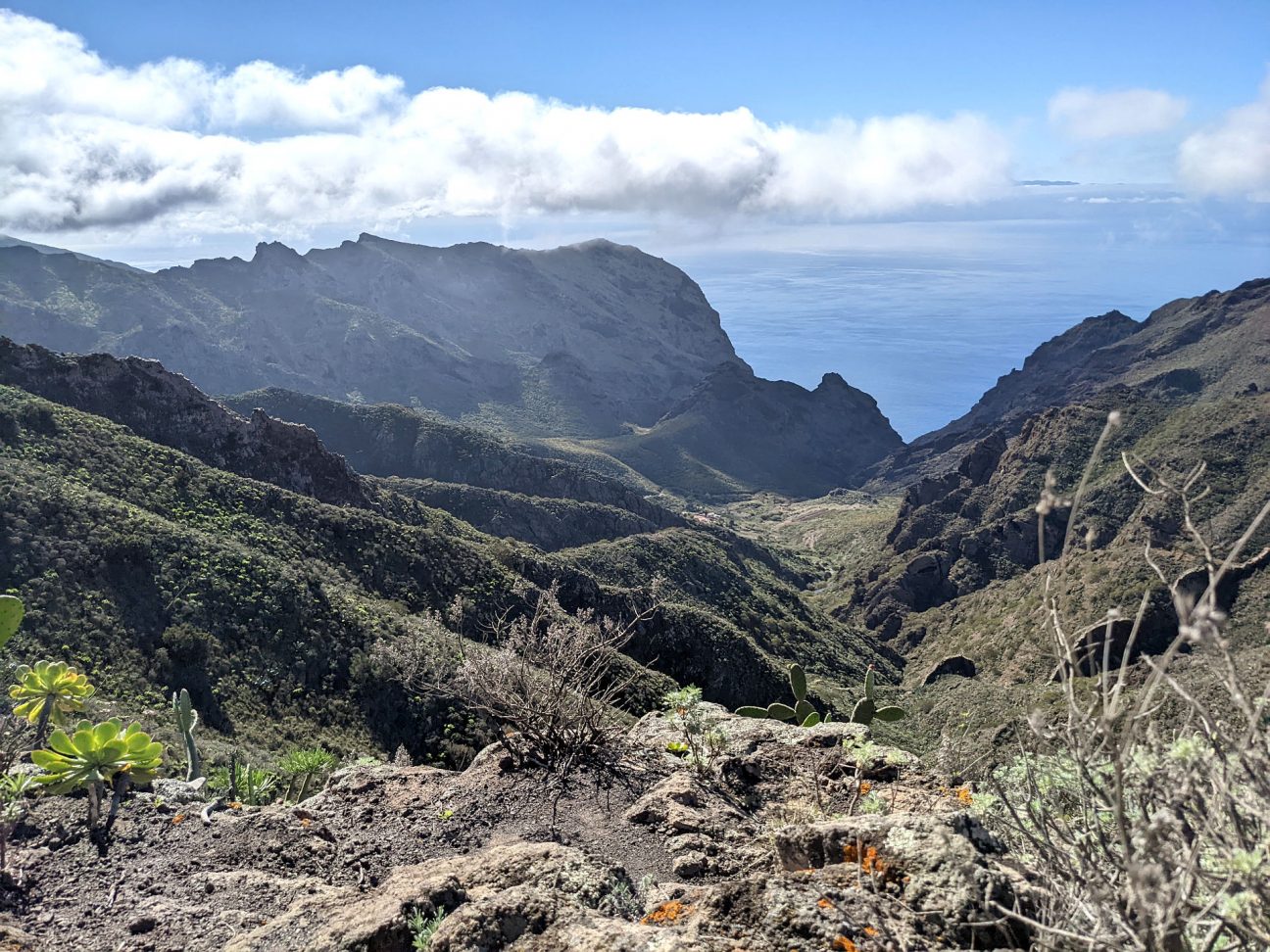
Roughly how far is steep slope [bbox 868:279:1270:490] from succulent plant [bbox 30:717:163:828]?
120112 millimetres

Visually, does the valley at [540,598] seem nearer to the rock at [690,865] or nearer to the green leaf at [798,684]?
the rock at [690,865]

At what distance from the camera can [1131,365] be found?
150 m

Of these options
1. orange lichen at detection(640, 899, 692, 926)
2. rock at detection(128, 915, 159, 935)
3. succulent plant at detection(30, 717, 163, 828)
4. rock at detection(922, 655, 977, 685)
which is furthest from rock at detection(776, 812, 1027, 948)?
rock at detection(922, 655, 977, 685)

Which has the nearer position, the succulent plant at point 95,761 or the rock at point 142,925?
the rock at point 142,925

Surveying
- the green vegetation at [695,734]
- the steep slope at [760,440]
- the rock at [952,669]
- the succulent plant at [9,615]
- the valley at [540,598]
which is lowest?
the steep slope at [760,440]

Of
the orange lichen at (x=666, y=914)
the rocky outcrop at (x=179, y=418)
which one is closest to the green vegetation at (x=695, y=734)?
the orange lichen at (x=666, y=914)

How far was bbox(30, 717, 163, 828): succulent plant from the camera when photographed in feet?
24.3

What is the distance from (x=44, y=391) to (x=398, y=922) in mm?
39619

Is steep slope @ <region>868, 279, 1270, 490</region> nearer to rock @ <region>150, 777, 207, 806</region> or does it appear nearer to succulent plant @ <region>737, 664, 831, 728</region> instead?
succulent plant @ <region>737, 664, 831, 728</region>

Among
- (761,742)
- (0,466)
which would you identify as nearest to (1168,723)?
(761,742)

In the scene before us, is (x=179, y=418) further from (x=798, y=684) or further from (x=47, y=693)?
(x=798, y=684)

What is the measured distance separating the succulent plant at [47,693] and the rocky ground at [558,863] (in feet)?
6.72

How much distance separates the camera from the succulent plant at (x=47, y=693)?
360 inches

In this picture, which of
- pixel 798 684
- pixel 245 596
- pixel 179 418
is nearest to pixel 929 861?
pixel 798 684
